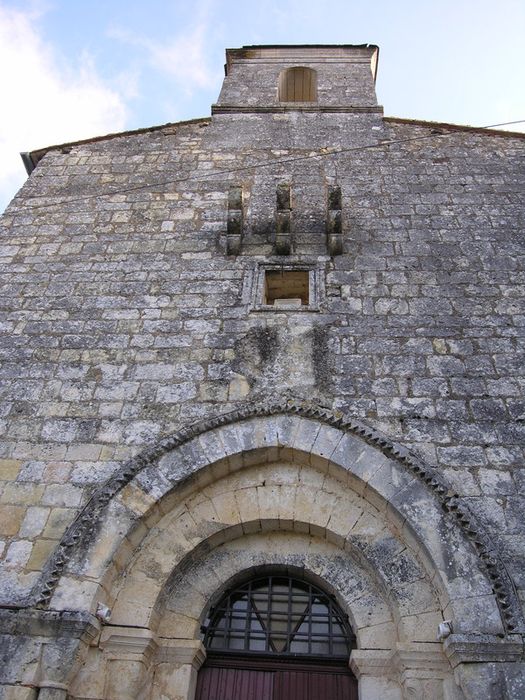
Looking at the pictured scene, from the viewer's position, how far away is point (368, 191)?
20.3 feet

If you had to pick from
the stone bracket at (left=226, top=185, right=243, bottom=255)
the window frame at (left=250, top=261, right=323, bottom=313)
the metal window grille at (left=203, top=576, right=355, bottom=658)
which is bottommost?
the metal window grille at (left=203, top=576, right=355, bottom=658)

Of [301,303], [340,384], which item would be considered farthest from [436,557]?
[301,303]

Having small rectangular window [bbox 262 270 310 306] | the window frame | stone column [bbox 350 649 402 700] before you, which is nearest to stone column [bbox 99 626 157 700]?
stone column [bbox 350 649 402 700]

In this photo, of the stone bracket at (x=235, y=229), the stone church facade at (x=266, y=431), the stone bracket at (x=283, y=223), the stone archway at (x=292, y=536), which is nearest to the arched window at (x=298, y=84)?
the stone church facade at (x=266, y=431)

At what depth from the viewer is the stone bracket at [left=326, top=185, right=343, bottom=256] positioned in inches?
218

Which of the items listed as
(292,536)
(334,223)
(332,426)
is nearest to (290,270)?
(334,223)

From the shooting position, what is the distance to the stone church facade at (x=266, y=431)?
3.73 meters

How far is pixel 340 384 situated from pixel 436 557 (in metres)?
1.46

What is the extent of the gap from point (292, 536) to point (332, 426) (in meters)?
0.86

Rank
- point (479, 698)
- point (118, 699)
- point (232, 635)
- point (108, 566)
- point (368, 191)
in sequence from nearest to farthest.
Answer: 1. point (479, 698)
2. point (118, 699)
3. point (108, 566)
4. point (232, 635)
5. point (368, 191)

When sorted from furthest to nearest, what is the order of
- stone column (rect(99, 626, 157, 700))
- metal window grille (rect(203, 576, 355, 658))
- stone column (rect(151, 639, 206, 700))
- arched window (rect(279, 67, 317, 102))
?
1. arched window (rect(279, 67, 317, 102))
2. metal window grille (rect(203, 576, 355, 658))
3. stone column (rect(151, 639, 206, 700))
4. stone column (rect(99, 626, 157, 700))

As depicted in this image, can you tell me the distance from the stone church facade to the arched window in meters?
2.87

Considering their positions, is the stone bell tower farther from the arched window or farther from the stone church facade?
the stone church facade

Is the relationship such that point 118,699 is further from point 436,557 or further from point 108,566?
point 436,557
